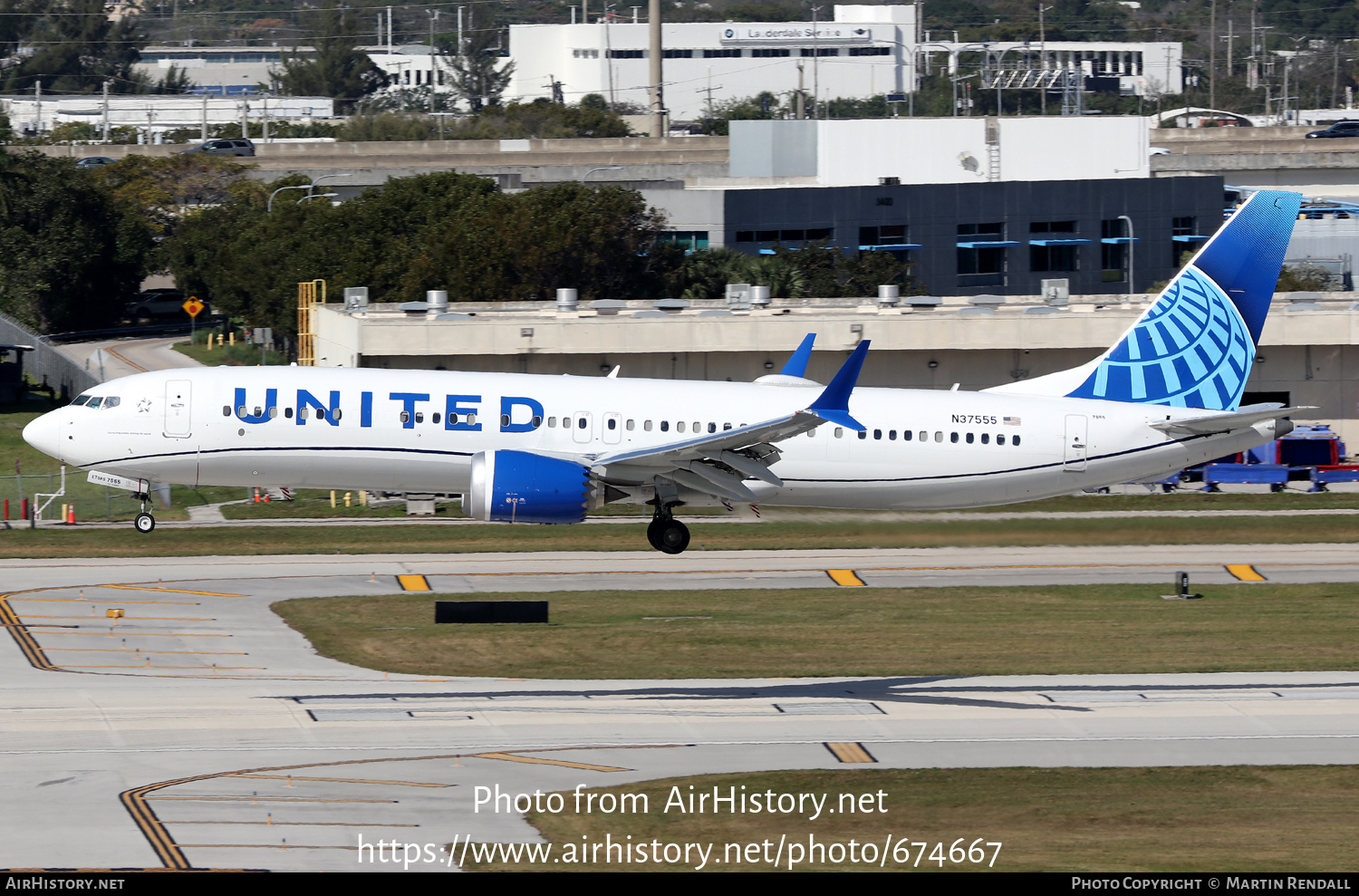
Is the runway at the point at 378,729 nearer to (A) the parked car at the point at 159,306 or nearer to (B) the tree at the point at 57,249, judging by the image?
(B) the tree at the point at 57,249

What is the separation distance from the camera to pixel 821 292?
119m

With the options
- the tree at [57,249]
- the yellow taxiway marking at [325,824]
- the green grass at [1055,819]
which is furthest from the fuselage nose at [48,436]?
the tree at [57,249]

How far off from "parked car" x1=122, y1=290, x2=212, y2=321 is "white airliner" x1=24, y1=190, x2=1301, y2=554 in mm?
114274

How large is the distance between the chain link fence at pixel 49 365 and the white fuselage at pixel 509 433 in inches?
2561

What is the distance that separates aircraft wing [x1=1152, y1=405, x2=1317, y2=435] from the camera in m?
44.5

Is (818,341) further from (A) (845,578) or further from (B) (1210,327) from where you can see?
(B) (1210,327)

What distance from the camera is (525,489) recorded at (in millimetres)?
40906

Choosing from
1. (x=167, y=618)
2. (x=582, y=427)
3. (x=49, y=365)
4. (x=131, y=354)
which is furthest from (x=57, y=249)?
(x=582, y=427)

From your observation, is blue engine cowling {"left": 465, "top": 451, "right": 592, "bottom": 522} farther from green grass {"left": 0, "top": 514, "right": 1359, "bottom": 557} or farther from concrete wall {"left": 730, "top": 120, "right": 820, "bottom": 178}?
concrete wall {"left": 730, "top": 120, "right": 820, "bottom": 178}

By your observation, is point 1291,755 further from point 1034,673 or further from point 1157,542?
point 1157,542

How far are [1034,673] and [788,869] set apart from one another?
69.2ft

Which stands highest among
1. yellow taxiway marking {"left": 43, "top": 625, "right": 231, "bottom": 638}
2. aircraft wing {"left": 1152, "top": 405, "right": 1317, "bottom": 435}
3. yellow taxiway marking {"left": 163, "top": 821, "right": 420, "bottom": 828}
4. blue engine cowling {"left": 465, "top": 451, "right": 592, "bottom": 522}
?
aircraft wing {"left": 1152, "top": 405, "right": 1317, "bottom": 435}

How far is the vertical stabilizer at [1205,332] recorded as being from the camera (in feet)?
161

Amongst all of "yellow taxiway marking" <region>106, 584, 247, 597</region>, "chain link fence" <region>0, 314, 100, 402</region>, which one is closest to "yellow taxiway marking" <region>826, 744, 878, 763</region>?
"yellow taxiway marking" <region>106, 584, 247, 597</region>
